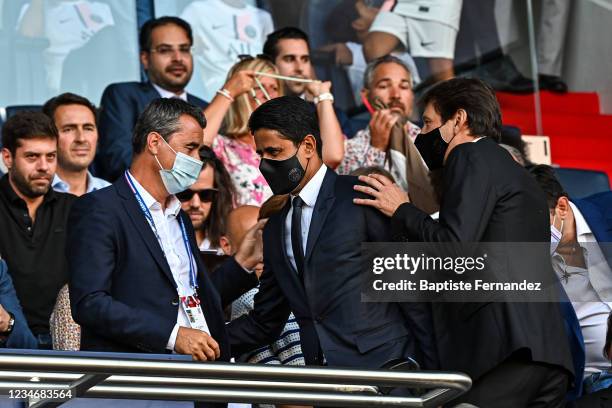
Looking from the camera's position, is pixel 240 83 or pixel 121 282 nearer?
pixel 121 282

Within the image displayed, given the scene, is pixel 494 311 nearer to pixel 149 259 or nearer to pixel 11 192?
pixel 149 259

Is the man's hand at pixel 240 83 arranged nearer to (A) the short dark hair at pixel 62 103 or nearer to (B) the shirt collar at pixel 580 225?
(A) the short dark hair at pixel 62 103

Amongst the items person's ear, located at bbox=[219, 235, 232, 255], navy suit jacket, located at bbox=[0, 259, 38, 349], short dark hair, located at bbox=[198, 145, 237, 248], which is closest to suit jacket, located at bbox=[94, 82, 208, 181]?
short dark hair, located at bbox=[198, 145, 237, 248]

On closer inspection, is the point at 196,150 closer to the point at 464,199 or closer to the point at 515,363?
the point at 464,199

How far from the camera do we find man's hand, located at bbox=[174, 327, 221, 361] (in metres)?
4.63

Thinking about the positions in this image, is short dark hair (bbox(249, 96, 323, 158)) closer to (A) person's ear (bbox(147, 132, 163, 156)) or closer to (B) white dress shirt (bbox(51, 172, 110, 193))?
(A) person's ear (bbox(147, 132, 163, 156))

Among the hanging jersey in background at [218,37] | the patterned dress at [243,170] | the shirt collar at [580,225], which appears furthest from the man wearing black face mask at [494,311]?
the hanging jersey in background at [218,37]

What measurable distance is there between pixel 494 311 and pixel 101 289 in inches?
54.1

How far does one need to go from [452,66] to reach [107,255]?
16.6ft

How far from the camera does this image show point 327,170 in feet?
16.6

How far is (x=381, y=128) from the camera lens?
288 inches

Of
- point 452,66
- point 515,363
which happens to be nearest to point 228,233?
point 515,363

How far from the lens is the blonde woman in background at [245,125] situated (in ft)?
23.4

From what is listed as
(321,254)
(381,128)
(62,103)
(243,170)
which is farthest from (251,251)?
(62,103)
